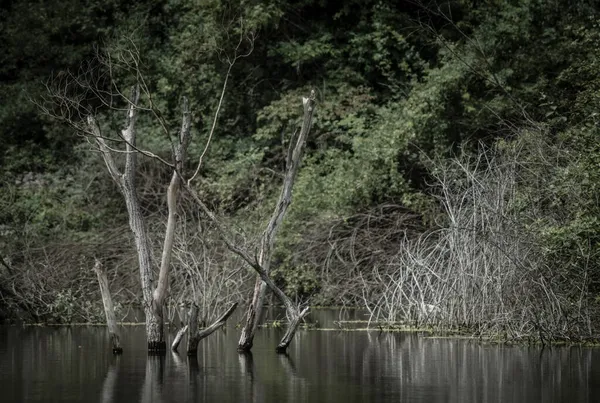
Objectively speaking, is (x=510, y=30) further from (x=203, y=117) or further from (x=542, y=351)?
(x=542, y=351)

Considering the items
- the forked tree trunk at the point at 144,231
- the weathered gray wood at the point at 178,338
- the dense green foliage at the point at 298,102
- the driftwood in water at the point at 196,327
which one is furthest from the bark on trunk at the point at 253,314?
the dense green foliage at the point at 298,102

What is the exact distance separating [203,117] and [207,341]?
13.5m

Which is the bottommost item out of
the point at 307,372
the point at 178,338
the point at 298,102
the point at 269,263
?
the point at 307,372

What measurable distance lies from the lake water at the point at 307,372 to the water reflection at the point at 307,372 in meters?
0.01

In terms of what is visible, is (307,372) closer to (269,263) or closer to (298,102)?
(269,263)

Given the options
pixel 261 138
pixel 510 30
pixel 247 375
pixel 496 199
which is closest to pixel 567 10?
pixel 510 30

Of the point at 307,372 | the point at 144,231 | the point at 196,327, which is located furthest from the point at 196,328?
the point at 307,372

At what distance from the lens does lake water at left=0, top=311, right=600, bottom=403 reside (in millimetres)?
10273

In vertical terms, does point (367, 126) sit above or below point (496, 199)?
above

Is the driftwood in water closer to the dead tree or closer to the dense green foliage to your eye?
the dead tree

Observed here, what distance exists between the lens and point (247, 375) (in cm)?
1188

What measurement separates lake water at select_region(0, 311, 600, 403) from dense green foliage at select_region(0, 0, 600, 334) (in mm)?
4189

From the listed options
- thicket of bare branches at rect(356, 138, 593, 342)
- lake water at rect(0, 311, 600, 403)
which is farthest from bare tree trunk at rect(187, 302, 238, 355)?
thicket of bare branches at rect(356, 138, 593, 342)

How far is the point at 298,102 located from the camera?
28.1 meters
